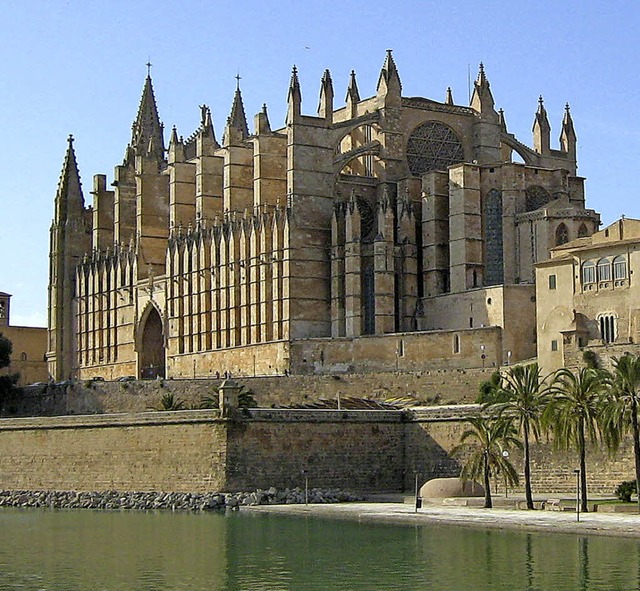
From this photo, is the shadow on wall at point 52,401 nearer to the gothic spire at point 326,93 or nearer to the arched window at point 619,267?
the gothic spire at point 326,93

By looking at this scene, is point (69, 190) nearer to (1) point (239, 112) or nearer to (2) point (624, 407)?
(1) point (239, 112)

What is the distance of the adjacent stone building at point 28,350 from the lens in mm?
83562

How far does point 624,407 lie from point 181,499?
558 inches

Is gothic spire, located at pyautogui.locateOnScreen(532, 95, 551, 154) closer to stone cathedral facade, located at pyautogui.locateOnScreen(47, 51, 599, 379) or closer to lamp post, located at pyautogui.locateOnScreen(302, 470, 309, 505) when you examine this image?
stone cathedral facade, located at pyautogui.locateOnScreen(47, 51, 599, 379)

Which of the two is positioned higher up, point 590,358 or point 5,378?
point 5,378

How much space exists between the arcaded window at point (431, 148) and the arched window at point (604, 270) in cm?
1813

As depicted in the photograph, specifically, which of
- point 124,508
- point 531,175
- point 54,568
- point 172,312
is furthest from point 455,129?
point 54,568

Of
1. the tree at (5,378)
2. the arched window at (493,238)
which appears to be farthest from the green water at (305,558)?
the tree at (5,378)

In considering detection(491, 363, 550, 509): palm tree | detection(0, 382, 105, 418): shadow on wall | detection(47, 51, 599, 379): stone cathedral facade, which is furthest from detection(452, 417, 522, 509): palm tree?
detection(0, 382, 105, 418): shadow on wall

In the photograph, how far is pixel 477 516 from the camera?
116 ft

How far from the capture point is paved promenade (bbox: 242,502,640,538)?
32.2 m

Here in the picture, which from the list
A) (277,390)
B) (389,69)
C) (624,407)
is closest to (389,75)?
(389,69)

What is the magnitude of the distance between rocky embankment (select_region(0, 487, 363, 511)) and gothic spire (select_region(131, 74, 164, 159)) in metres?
35.9

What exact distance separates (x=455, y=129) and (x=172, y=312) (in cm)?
1557
